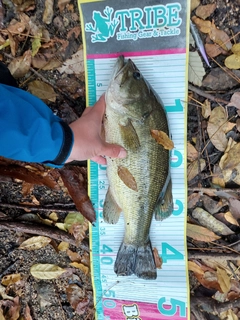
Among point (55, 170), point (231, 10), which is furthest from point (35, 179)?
point (231, 10)

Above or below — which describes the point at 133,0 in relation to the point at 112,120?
above

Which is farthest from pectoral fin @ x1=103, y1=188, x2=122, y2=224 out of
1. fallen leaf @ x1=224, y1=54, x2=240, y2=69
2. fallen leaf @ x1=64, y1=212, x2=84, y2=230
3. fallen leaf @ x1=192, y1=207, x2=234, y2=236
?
fallen leaf @ x1=224, y1=54, x2=240, y2=69

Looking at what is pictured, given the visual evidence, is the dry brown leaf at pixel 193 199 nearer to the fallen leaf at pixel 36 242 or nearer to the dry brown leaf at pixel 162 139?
the dry brown leaf at pixel 162 139

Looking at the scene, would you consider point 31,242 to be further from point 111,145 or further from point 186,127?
point 186,127

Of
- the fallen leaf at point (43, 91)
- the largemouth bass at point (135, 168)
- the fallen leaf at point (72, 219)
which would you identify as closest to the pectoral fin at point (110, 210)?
the largemouth bass at point (135, 168)

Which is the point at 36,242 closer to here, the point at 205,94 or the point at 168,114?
the point at 168,114

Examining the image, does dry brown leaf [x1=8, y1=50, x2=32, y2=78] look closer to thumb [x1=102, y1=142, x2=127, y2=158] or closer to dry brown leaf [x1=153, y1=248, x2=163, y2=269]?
thumb [x1=102, y1=142, x2=127, y2=158]
